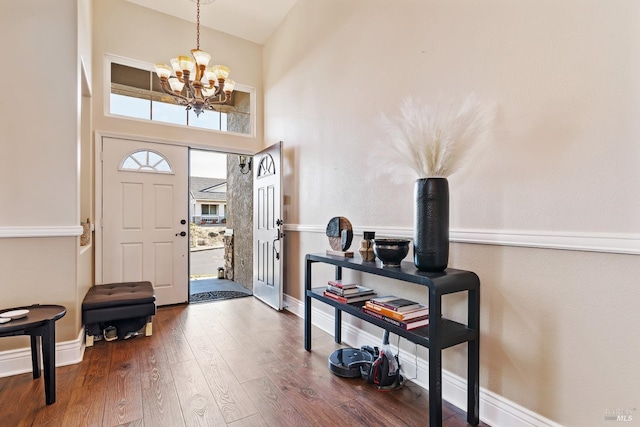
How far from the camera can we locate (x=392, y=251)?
190 cm

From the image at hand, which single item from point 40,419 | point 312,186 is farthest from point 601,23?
point 40,419

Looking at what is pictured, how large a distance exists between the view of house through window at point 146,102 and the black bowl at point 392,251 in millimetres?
2940

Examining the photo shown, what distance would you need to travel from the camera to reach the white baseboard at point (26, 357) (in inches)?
85.9

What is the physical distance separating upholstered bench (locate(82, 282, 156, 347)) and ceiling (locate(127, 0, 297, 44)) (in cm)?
341

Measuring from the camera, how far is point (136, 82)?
3.85 m

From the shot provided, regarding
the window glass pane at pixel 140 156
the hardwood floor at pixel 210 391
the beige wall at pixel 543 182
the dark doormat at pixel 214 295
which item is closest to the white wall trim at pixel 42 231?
the hardwood floor at pixel 210 391

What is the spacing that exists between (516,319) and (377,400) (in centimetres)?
96

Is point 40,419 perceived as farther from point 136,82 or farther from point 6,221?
point 136,82

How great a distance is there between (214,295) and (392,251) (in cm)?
347

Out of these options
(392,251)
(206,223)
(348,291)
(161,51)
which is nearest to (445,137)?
(392,251)

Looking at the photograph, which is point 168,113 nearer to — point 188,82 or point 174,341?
point 188,82

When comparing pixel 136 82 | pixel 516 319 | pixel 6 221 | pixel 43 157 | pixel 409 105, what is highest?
pixel 136 82

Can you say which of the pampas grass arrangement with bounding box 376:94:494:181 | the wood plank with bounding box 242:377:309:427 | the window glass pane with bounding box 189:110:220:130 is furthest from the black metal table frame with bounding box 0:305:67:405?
the window glass pane with bounding box 189:110:220:130

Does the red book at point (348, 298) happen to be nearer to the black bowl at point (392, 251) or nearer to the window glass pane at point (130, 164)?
the black bowl at point (392, 251)
